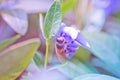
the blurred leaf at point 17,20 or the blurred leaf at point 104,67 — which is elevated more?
the blurred leaf at point 17,20

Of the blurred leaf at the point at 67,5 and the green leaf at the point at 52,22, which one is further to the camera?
the blurred leaf at the point at 67,5

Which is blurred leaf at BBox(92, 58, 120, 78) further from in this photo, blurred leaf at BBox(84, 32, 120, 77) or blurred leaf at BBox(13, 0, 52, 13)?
blurred leaf at BBox(13, 0, 52, 13)

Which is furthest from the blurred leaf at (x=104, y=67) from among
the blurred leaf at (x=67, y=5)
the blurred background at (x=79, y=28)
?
the blurred leaf at (x=67, y=5)

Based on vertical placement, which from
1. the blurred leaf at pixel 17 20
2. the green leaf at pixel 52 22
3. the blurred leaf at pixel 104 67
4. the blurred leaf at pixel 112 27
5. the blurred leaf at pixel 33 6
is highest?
the green leaf at pixel 52 22

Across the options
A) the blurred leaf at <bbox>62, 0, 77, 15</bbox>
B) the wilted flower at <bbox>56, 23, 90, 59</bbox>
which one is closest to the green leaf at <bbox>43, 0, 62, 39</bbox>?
the wilted flower at <bbox>56, 23, 90, 59</bbox>

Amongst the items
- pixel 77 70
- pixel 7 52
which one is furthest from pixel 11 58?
pixel 77 70

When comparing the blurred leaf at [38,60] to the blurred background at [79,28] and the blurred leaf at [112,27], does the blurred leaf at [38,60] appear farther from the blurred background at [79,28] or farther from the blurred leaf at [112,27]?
the blurred leaf at [112,27]
